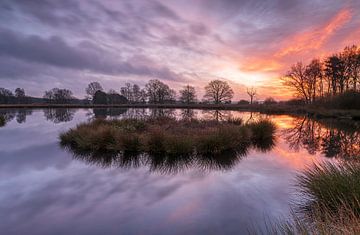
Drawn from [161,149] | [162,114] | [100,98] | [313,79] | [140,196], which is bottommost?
[140,196]

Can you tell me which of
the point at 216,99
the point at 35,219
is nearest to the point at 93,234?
the point at 35,219

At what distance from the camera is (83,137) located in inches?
441

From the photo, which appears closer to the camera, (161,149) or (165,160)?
(165,160)

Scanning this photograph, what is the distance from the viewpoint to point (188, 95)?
3000 inches

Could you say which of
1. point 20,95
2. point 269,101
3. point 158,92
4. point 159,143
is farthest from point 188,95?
point 159,143

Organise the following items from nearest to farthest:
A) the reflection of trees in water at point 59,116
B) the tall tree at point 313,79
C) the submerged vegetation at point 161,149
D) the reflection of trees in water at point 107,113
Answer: the submerged vegetation at point 161,149
the reflection of trees in water at point 59,116
the reflection of trees in water at point 107,113
the tall tree at point 313,79

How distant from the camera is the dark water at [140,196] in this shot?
4320mm

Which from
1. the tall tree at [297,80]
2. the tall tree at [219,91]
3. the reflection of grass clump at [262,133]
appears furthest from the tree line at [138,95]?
the reflection of grass clump at [262,133]

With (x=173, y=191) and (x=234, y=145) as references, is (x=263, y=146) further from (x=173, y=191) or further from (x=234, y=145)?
(x=173, y=191)

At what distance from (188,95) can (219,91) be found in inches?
413

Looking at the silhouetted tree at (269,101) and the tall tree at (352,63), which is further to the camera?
the silhouetted tree at (269,101)

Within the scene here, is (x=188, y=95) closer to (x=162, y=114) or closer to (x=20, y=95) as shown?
(x=162, y=114)

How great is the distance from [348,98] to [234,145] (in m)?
26.1

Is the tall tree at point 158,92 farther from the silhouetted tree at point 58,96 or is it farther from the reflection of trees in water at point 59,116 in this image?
the reflection of trees in water at point 59,116
